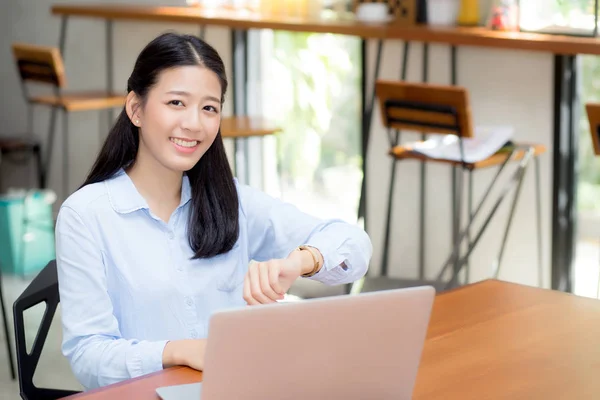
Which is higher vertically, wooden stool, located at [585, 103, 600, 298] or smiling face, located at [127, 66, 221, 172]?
smiling face, located at [127, 66, 221, 172]

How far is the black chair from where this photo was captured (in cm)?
168

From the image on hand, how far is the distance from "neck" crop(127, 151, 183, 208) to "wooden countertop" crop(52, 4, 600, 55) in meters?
1.86

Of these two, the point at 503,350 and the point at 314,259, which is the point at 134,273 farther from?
the point at 503,350

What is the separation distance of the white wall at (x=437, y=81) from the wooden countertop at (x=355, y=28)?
20 centimetres

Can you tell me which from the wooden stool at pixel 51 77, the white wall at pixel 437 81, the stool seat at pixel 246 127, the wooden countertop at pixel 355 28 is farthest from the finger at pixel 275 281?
the wooden stool at pixel 51 77

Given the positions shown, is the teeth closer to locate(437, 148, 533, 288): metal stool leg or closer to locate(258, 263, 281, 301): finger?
locate(258, 263, 281, 301): finger

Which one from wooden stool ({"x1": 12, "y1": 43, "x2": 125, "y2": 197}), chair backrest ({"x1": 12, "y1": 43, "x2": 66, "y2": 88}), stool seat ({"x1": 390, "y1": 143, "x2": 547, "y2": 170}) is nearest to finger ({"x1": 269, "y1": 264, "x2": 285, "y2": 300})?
stool seat ({"x1": 390, "y1": 143, "x2": 547, "y2": 170})

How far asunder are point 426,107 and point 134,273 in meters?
1.82

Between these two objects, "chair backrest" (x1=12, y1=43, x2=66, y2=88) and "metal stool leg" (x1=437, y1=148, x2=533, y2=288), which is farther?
"chair backrest" (x1=12, y1=43, x2=66, y2=88)

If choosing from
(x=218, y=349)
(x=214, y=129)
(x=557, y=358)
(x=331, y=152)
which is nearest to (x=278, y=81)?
(x=331, y=152)

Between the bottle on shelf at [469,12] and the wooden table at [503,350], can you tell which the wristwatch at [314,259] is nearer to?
the wooden table at [503,350]

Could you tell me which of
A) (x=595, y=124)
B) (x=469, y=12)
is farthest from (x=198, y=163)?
(x=469, y=12)

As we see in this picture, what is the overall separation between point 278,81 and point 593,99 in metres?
1.70

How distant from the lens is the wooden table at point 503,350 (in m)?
1.31
